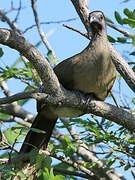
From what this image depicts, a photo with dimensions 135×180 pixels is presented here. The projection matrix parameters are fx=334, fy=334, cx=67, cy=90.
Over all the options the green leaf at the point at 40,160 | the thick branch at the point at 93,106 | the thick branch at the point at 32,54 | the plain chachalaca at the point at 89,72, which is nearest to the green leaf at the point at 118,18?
the plain chachalaca at the point at 89,72

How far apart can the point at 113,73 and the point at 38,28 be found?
2.00 meters

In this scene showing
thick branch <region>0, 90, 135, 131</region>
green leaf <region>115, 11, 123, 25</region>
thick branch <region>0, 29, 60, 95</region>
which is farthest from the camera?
green leaf <region>115, 11, 123, 25</region>

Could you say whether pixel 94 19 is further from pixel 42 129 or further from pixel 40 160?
pixel 40 160

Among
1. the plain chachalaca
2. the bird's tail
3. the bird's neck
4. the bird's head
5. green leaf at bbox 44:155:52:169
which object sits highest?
the bird's head

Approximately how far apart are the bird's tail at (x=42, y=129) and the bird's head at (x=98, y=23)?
4.69 feet

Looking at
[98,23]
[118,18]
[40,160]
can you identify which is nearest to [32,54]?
[40,160]

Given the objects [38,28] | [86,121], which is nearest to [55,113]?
[86,121]

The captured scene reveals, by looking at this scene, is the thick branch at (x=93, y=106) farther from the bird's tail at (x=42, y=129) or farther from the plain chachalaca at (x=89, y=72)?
the bird's tail at (x=42, y=129)

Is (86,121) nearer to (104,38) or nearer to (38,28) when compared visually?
(104,38)

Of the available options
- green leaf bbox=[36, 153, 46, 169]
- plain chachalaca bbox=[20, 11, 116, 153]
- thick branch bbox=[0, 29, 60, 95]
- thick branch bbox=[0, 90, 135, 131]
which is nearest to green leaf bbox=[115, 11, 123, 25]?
plain chachalaca bbox=[20, 11, 116, 153]

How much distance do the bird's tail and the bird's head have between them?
56.3 inches

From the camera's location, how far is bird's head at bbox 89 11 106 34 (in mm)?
4879

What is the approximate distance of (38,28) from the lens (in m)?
6.03

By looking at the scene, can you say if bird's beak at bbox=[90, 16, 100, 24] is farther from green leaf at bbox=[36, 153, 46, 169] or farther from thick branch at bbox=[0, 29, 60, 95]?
green leaf at bbox=[36, 153, 46, 169]
